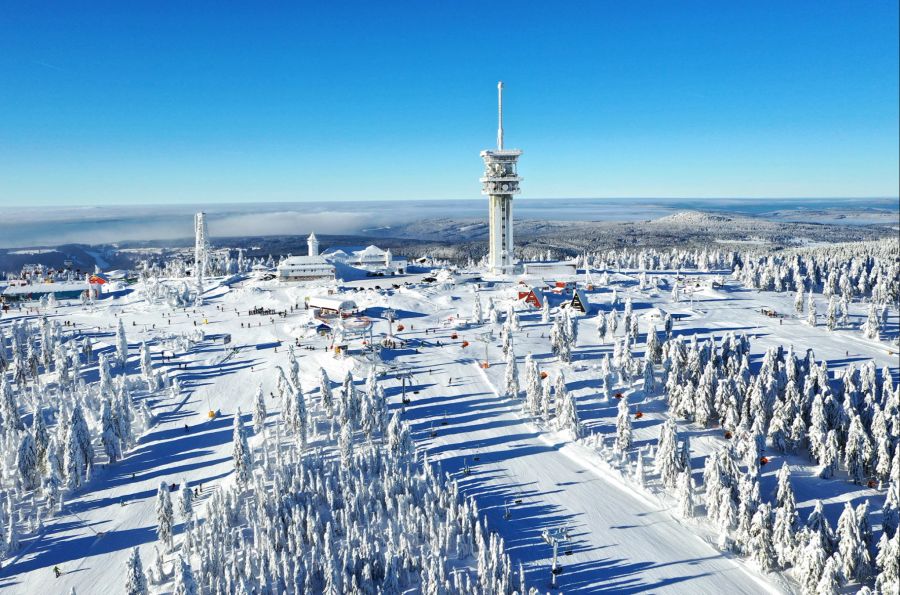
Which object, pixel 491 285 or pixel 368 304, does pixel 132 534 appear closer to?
pixel 368 304

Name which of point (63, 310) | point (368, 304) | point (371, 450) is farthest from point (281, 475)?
point (63, 310)

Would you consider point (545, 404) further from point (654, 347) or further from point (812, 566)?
point (812, 566)

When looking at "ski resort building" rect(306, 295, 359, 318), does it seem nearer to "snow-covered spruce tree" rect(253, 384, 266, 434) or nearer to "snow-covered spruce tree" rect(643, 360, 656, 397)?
"snow-covered spruce tree" rect(253, 384, 266, 434)

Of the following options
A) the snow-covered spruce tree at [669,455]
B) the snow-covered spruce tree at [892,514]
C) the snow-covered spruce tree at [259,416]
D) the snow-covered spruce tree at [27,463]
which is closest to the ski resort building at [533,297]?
the snow-covered spruce tree at [669,455]

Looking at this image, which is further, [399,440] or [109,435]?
[109,435]

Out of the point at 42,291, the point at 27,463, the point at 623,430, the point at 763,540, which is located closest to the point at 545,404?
the point at 623,430

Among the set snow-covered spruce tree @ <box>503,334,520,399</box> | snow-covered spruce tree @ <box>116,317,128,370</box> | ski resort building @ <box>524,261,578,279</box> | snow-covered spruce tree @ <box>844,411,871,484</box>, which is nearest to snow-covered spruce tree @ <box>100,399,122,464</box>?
snow-covered spruce tree @ <box>116,317,128,370</box>
